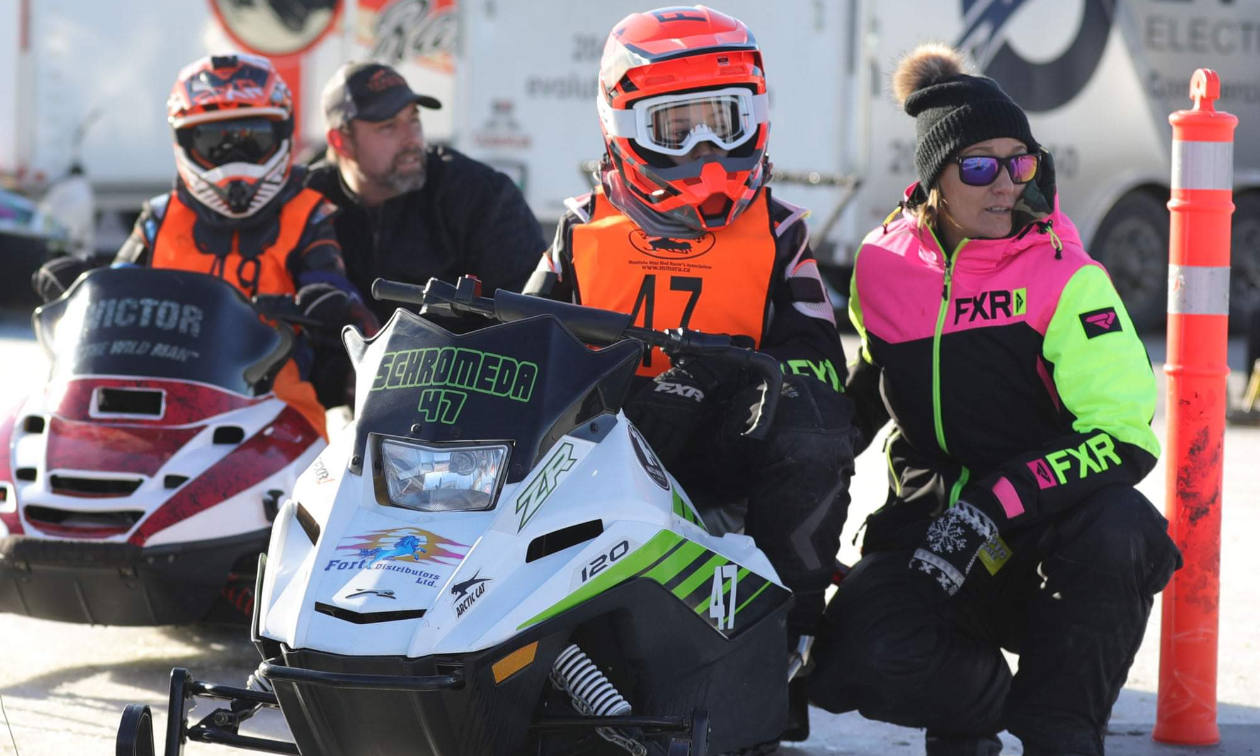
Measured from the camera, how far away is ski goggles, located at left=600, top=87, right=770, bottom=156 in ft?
13.3

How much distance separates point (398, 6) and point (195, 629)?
7.83 meters

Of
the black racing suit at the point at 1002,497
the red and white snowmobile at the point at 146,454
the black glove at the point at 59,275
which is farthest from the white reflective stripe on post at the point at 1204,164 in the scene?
the black glove at the point at 59,275

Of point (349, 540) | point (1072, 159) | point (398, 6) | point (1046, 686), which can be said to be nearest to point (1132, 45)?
point (1072, 159)

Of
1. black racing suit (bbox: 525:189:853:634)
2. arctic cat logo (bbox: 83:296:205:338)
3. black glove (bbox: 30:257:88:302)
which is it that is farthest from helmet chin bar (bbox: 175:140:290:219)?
black racing suit (bbox: 525:189:853:634)

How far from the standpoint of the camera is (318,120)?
12.5m

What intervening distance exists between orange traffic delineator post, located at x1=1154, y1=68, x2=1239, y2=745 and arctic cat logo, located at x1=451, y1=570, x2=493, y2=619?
2.08 meters

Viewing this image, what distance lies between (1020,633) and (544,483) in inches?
60.1

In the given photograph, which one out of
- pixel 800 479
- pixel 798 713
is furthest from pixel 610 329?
pixel 798 713

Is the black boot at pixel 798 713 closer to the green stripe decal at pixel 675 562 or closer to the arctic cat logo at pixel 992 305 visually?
the green stripe decal at pixel 675 562

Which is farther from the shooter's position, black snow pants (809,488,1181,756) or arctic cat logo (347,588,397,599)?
black snow pants (809,488,1181,756)

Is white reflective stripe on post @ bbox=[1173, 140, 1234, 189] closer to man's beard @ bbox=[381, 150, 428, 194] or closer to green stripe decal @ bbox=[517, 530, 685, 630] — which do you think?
green stripe decal @ bbox=[517, 530, 685, 630]

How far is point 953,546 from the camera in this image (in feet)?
12.4

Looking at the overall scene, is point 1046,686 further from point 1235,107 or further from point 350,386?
point 1235,107

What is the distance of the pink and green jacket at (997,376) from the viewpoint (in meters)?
3.81
